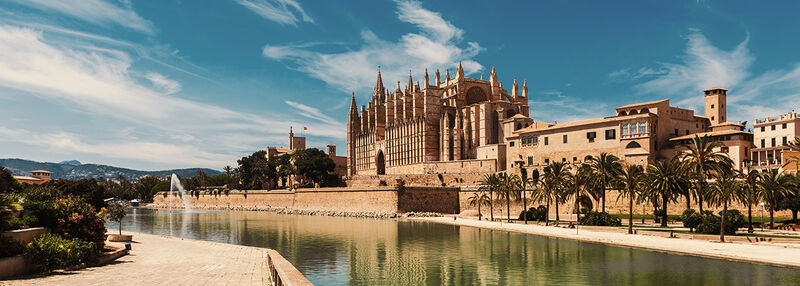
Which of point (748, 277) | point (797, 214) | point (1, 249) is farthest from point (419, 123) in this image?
point (1, 249)

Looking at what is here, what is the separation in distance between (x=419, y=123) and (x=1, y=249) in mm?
78958

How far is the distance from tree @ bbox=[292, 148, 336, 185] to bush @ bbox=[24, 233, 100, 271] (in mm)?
76281

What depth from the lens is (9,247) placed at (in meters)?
16.0

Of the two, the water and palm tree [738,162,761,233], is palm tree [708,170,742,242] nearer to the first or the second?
palm tree [738,162,761,233]

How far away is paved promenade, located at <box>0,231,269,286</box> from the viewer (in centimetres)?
1594

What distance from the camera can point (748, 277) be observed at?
2175 centimetres

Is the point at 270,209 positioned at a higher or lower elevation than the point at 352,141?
→ lower

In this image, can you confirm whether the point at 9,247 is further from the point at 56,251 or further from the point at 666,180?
the point at 666,180

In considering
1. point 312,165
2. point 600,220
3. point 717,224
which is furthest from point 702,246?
point 312,165

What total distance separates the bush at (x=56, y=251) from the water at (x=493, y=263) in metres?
8.38

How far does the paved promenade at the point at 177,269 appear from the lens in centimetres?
1594

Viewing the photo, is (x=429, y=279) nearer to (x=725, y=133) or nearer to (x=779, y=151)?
(x=725, y=133)

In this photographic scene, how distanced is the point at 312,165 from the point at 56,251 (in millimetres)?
78341

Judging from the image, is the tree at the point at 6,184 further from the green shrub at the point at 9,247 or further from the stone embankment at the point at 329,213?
the stone embankment at the point at 329,213
